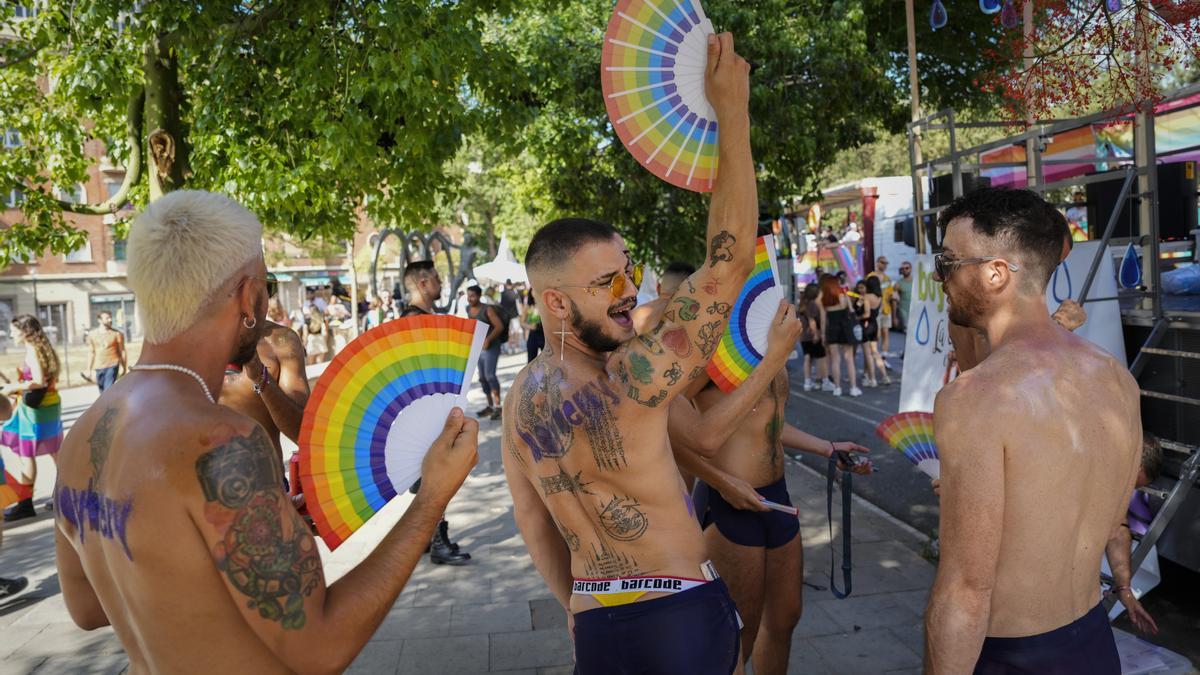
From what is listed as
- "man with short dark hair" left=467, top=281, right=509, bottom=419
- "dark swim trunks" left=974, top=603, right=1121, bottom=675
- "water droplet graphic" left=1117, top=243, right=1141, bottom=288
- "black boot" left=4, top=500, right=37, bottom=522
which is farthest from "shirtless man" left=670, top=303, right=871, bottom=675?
"black boot" left=4, top=500, right=37, bottom=522

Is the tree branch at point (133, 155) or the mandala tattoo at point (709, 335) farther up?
the tree branch at point (133, 155)

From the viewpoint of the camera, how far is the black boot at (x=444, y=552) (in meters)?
6.14

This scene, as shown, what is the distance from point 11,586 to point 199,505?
572 centimetres

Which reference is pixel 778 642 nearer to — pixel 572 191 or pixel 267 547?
pixel 267 547

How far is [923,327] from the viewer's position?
7449mm

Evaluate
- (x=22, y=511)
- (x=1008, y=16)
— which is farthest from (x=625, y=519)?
(x=22, y=511)

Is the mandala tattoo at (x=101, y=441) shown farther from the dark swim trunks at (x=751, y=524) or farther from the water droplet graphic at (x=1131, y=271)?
the water droplet graphic at (x=1131, y=271)

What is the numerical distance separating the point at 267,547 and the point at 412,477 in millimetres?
499

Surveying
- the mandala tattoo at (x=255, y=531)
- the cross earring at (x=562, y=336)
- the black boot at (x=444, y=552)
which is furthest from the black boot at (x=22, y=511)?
the mandala tattoo at (x=255, y=531)

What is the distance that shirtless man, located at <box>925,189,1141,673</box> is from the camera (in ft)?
6.79

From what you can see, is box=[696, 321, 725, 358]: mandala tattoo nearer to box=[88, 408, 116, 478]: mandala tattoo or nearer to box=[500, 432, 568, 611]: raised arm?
box=[500, 432, 568, 611]: raised arm

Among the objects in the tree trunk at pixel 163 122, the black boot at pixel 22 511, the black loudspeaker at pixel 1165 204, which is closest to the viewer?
the black loudspeaker at pixel 1165 204

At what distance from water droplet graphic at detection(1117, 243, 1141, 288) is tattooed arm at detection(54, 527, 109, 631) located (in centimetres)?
577

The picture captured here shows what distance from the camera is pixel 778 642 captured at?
3.51 meters
